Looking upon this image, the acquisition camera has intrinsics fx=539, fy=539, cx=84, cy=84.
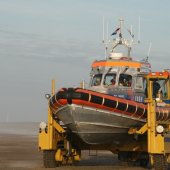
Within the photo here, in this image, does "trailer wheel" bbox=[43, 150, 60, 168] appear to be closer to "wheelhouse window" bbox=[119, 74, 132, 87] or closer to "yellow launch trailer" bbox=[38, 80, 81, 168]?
"yellow launch trailer" bbox=[38, 80, 81, 168]

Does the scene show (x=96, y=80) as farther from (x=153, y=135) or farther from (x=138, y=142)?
(x=153, y=135)

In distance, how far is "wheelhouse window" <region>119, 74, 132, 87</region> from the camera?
1748 cm

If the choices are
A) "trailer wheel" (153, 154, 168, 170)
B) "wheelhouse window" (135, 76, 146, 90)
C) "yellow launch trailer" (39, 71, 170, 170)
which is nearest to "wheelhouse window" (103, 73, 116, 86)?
"wheelhouse window" (135, 76, 146, 90)

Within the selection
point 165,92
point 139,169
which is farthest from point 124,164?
point 165,92

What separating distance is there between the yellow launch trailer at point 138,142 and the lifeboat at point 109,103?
307 millimetres

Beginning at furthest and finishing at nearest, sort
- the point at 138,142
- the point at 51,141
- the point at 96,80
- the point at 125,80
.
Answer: the point at 96,80 < the point at 125,80 < the point at 138,142 < the point at 51,141

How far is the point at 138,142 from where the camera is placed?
55.5 feet

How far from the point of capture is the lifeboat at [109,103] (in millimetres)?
14984

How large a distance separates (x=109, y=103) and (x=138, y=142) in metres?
2.42

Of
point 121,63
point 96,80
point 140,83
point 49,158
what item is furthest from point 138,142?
point 49,158

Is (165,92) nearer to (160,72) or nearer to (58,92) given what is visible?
(160,72)

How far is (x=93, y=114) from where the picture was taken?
15.1 m

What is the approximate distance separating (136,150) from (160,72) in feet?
8.44

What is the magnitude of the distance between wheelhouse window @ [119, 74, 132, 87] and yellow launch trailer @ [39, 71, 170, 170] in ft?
1.82
